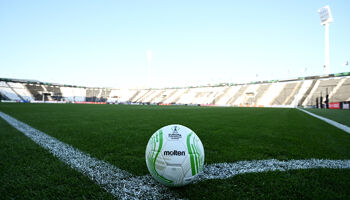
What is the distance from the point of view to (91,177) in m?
1.97

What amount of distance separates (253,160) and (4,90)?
62837 mm

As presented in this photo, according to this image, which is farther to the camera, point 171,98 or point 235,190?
point 171,98

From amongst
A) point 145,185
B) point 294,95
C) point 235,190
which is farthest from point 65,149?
point 294,95

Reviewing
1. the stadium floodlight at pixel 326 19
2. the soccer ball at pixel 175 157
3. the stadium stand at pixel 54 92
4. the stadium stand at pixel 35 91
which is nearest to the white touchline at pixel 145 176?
the soccer ball at pixel 175 157

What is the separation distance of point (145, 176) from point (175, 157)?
572mm

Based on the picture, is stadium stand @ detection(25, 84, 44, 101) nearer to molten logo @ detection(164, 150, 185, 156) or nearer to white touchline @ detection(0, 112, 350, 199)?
white touchline @ detection(0, 112, 350, 199)

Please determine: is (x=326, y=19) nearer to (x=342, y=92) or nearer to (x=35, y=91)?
(x=342, y=92)

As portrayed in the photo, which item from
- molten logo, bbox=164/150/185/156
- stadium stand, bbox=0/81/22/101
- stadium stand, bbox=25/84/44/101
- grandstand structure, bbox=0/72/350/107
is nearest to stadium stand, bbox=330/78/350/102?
grandstand structure, bbox=0/72/350/107

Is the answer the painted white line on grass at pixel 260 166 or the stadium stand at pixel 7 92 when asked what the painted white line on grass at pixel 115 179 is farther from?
the stadium stand at pixel 7 92

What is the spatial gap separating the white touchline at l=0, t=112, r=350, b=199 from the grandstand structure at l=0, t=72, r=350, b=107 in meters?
39.9

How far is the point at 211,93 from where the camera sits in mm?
55062

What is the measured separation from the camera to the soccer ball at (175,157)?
1633mm

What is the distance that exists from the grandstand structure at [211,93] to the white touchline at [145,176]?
131 ft

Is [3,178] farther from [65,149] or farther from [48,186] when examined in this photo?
[65,149]
